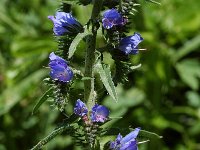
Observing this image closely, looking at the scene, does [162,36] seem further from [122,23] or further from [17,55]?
[122,23]

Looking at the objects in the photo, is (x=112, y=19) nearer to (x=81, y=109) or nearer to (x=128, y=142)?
(x=81, y=109)

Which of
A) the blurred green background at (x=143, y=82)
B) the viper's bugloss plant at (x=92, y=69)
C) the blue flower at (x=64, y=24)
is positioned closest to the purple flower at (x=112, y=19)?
the viper's bugloss plant at (x=92, y=69)

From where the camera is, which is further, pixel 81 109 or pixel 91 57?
pixel 91 57

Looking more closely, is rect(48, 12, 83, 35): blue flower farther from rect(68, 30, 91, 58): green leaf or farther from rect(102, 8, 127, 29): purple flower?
rect(102, 8, 127, 29): purple flower

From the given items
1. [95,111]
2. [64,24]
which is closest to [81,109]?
[95,111]

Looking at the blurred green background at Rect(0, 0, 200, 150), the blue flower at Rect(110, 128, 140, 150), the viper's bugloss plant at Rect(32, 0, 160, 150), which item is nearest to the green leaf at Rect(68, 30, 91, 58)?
the viper's bugloss plant at Rect(32, 0, 160, 150)

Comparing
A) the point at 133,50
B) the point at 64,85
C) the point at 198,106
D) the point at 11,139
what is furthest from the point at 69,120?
the point at 198,106
